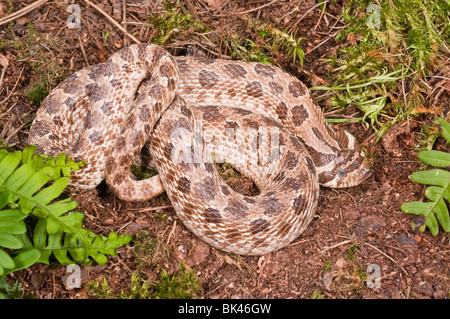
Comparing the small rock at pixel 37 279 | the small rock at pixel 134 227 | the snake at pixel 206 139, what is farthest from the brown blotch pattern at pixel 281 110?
the small rock at pixel 37 279

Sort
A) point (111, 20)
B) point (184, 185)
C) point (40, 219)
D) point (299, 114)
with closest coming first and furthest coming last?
point (40, 219) → point (184, 185) → point (299, 114) → point (111, 20)

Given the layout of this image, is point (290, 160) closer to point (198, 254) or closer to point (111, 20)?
point (198, 254)

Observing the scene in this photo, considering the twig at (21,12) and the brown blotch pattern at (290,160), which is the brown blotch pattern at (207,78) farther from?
the twig at (21,12)

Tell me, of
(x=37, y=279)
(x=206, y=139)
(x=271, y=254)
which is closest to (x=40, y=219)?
(x=37, y=279)

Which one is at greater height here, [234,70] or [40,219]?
[234,70]

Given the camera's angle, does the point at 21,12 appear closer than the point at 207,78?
No

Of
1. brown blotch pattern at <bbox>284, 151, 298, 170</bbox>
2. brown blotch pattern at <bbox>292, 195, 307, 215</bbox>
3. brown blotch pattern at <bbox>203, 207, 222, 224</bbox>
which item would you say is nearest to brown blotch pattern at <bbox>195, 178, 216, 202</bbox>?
brown blotch pattern at <bbox>203, 207, 222, 224</bbox>
